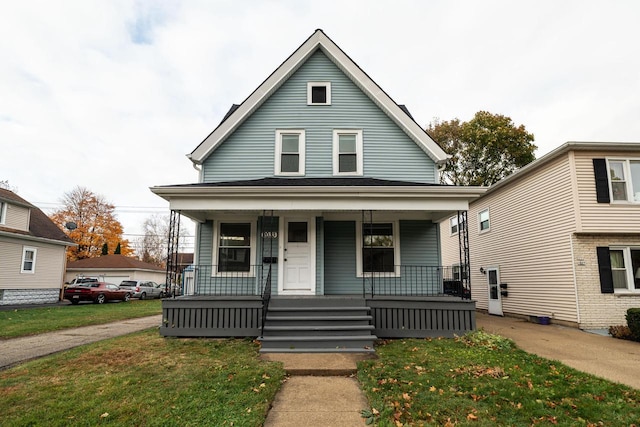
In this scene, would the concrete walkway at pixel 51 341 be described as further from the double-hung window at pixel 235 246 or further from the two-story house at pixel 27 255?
the two-story house at pixel 27 255

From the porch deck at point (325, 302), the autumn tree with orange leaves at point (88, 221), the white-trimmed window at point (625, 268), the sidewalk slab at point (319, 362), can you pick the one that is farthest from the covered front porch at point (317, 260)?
the autumn tree with orange leaves at point (88, 221)

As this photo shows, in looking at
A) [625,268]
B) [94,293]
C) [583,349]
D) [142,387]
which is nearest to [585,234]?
[625,268]

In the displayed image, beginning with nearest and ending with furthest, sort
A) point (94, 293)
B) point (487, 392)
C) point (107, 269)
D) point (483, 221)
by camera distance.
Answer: point (487, 392) → point (483, 221) → point (94, 293) → point (107, 269)

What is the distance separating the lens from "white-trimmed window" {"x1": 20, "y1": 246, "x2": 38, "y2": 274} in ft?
58.4

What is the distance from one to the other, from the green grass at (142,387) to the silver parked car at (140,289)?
18.8m

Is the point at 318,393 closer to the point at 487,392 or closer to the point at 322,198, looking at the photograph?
the point at 487,392

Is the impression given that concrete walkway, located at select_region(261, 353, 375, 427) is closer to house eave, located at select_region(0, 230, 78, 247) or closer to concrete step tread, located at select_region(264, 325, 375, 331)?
concrete step tread, located at select_region(264, 325, 375, 331)

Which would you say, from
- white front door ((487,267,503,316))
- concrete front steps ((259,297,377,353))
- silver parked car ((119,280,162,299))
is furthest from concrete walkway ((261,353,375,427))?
silver parked car ((119,280,162,299))

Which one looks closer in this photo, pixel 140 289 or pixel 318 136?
pixel 318 136

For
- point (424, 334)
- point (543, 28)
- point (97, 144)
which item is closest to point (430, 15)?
point (543, 28)

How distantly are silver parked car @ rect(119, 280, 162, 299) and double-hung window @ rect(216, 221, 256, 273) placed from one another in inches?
675

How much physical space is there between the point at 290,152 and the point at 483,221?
33.0 feet

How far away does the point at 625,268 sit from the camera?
32.4 ft

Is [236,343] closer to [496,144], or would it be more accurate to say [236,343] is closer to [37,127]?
[496,144]
